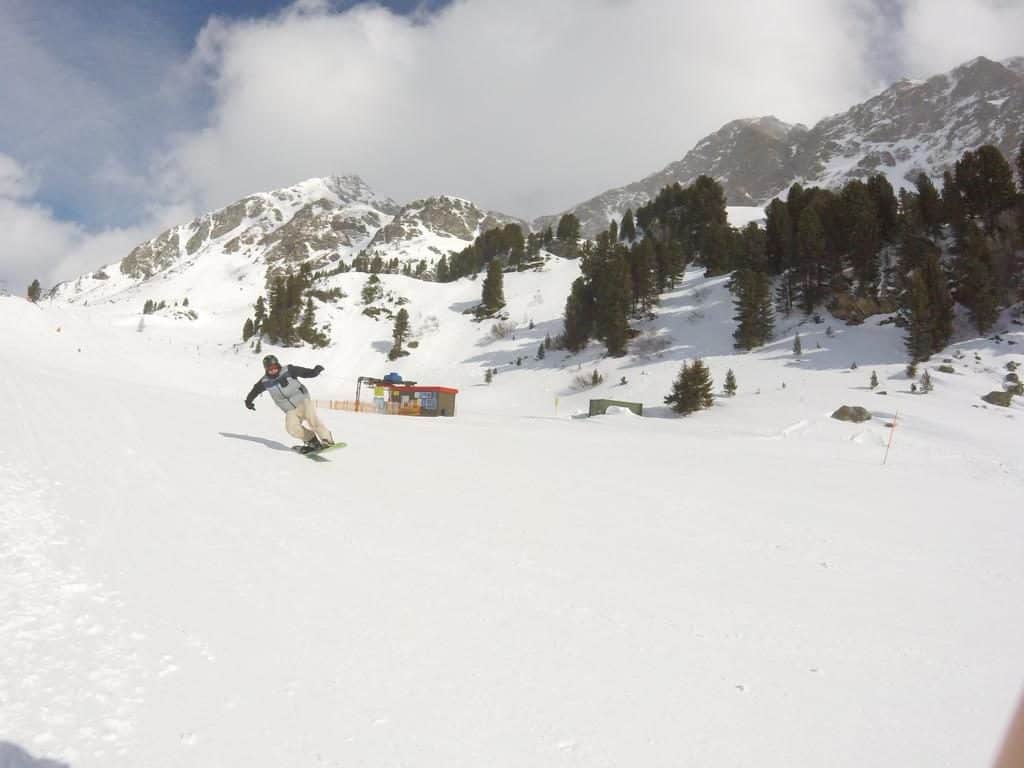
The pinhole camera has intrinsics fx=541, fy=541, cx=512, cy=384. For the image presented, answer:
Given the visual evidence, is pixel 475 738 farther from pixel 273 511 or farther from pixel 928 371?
pixel 928 371

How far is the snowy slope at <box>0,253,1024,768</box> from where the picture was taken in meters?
2.35

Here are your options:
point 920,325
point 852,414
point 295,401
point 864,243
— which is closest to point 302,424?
point 295,401

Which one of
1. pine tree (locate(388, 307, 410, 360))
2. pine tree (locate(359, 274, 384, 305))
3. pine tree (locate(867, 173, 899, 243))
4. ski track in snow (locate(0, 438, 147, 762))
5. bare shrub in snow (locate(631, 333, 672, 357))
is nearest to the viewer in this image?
ski track in snow (locate(0, 438, 147, 762))

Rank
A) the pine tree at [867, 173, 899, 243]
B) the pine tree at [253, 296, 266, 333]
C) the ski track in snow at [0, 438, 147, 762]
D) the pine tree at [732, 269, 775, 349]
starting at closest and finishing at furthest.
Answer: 1. the ski track in snow at [0, 438, 147, 762]
2. the pine tree at [732, 269, 775, 349]
3. the pine tree at [867, 173, 899, 243]
4. the pine tree at [253, 296, 266, 333]

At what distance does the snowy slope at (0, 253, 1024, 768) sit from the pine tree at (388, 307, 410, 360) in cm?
5193

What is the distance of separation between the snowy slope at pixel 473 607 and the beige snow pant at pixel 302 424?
21.4 inches

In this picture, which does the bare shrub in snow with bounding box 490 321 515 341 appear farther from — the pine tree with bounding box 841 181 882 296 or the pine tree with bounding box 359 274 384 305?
the pine tree with bounding box 841 181 882 296

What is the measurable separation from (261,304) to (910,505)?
275 ft

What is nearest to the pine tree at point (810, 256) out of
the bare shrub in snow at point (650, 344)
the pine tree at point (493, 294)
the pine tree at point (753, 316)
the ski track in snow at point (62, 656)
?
the pine tree at point (753, 316)

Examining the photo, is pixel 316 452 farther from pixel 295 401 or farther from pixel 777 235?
pixel 777 235

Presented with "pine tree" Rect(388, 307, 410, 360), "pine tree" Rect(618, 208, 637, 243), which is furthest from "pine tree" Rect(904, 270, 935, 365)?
"pine tree" Rect(618, 208, 637, 243)

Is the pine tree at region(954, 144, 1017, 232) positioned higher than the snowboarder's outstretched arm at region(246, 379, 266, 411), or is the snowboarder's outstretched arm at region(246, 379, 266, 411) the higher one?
the pine tree at region(954, 144, 1017, 232)

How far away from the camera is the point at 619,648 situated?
3223 mm

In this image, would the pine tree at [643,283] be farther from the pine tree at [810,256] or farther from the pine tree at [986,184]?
the pine tree at [986,184]
